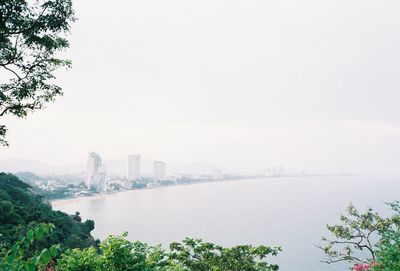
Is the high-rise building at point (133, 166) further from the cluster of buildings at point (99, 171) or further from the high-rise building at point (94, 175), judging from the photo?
the high-rise building at point (94, 175)

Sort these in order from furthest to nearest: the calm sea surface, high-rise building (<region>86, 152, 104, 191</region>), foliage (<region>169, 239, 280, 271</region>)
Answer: high-rise building (<region>86, 152, 104, 191</region>)
the calm sea surface
foliage (<region>169, 239, 280, 271</region>)

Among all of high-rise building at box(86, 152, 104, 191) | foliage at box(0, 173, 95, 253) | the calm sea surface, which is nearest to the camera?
foliage at box(0, 173, 95, 253)

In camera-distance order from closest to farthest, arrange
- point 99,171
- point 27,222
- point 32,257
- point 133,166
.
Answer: point 32,257, point 27,222, point 99,171, point 133,166

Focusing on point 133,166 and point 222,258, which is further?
point 133,166

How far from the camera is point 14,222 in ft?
73.0

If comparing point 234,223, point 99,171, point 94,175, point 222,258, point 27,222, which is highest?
point 99,171

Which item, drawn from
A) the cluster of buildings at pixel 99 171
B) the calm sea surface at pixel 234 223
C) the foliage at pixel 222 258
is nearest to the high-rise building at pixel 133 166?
the cluster of buildings at pixel 99 171

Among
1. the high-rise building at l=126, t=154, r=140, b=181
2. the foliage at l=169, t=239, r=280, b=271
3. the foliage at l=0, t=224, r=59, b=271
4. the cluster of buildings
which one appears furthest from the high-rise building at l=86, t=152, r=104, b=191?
the foliage at l=0, t=224, r=59, b=271

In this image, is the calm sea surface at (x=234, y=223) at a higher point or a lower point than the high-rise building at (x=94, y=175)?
lower

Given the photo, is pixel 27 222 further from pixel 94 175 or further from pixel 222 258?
pixel 94 175

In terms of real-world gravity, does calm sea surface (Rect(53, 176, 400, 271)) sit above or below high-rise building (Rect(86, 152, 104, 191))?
below

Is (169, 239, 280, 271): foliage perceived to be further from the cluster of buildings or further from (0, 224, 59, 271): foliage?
the cluster of buildings

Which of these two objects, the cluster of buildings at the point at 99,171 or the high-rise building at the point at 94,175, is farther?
the cluster of buildings at the point at 99,171

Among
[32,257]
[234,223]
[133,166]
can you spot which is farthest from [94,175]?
[32,257]
